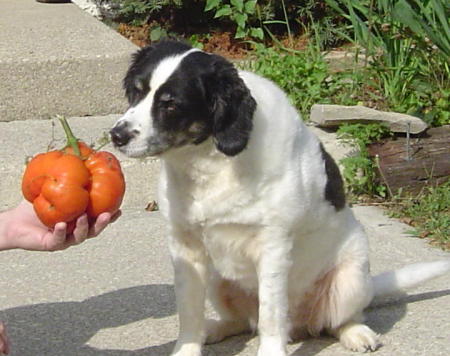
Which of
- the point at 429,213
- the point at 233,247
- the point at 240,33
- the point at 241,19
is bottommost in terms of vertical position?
the point at 429,213

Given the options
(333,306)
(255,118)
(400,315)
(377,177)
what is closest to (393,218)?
(377,177)

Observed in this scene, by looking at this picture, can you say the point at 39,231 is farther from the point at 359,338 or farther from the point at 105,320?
the point at 359,338

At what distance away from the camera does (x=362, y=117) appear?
21.0 ft

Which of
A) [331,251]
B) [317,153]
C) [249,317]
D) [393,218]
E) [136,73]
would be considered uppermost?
[136,73]

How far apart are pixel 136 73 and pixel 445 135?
302cm

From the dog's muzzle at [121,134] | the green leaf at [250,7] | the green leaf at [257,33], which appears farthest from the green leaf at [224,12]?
the dog's muzzle at [121,134]

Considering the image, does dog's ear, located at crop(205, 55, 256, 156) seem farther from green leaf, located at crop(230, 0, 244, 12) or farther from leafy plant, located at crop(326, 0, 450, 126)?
green leaf, located at crop(230, 0, 244, 12)

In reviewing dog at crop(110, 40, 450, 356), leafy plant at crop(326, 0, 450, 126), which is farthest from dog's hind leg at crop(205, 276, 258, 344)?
leafy plant at crop(326, 0, 450, 126)

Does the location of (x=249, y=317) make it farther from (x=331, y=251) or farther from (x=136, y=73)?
(x=136, y=73)

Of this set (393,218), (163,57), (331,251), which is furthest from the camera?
(393,218)

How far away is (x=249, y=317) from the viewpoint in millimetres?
4422

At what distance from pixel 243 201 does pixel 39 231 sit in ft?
2.46

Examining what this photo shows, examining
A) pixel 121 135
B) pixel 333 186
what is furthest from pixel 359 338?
pixel 121 135

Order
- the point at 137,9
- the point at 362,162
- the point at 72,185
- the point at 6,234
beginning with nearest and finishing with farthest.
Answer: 1. the point at 72,185
2. the point at 6,234
3. the point at 362,162
4. the point at 137,9
